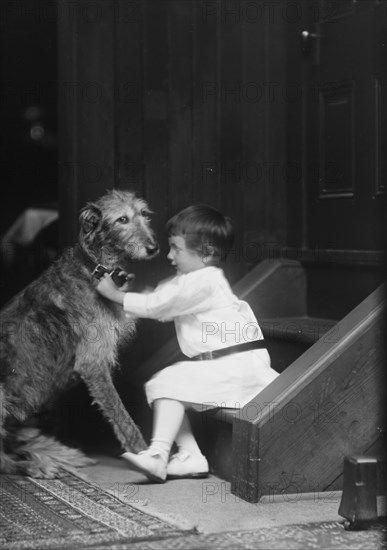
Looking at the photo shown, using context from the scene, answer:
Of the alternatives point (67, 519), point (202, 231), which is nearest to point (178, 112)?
point (202, 231)

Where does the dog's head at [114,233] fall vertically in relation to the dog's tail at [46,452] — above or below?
above

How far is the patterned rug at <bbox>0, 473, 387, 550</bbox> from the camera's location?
299 centimetres

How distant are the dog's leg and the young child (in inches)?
7.3

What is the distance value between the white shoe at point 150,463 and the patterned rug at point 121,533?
0.20 meters

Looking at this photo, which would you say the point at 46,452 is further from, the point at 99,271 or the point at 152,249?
the point at 152,249

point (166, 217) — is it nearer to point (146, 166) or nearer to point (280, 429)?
point (146, 166)

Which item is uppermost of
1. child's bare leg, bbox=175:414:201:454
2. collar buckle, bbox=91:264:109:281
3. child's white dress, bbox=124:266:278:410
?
collar buckle, bbox=91:264:109:281

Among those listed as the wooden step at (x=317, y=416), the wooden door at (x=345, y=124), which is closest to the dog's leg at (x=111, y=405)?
the wooden step at (x=317, y=416)

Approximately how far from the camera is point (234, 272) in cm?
509

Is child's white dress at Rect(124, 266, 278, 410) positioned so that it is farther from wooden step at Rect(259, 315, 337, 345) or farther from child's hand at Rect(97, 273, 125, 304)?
wooden step at Rect(259, 315, 337, 345)

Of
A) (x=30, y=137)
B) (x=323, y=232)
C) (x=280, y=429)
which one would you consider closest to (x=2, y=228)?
(x=30, y=137)

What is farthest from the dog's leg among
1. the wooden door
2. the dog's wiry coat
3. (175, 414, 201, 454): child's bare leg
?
the wooden door

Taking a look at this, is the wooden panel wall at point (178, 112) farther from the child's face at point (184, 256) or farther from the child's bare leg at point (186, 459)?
the child's bare leg at point (186, 459)

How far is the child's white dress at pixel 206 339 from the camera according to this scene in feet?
13.2
